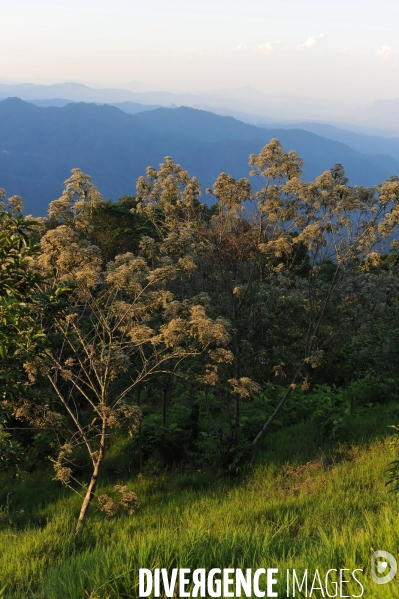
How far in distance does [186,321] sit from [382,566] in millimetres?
5596

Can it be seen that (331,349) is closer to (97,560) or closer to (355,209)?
(355,209)

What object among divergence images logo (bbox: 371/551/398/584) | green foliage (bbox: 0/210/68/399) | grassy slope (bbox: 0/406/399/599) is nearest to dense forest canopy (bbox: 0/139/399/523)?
green foliage (bbox: 0/210/68/399)

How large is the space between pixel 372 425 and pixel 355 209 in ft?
18.9

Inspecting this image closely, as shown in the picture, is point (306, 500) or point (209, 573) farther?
point (306, 500)

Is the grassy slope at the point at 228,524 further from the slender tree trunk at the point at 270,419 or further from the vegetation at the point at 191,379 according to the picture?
the slender tree trunk at the point at 270,419

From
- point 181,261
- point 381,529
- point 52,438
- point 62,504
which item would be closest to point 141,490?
point 62,504

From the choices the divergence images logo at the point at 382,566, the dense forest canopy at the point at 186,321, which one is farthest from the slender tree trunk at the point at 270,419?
the divergence images logo at the point at 382,566

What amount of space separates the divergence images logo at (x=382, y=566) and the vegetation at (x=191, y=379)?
0.15 m

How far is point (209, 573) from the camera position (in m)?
4.63

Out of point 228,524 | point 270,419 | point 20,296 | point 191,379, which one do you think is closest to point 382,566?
point 228,524

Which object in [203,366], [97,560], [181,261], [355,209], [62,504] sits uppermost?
[355,209]

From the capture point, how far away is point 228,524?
24.3ft

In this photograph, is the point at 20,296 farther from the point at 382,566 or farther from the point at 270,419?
the point at 270,419

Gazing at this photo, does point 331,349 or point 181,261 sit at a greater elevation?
point 181,261
